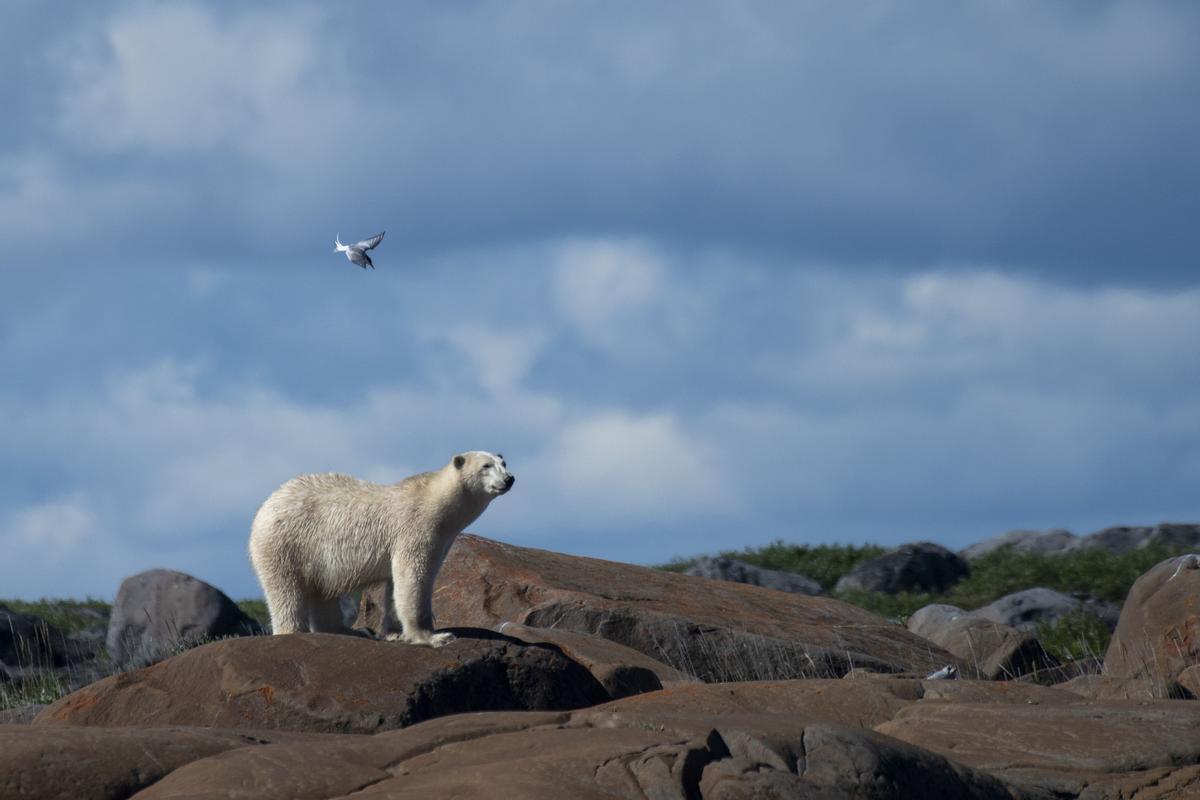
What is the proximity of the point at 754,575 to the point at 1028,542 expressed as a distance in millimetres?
12261

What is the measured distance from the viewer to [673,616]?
18.0 meters

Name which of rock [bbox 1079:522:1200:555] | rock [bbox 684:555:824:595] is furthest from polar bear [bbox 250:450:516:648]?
rock [bbox 1079:522:1200:555]

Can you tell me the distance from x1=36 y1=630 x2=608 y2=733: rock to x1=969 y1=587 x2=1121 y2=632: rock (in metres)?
19.0

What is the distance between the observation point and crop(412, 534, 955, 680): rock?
58.1 ft

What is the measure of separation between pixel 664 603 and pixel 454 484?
6.11m

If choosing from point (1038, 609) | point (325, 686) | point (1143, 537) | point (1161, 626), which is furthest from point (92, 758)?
point (1143, 537)

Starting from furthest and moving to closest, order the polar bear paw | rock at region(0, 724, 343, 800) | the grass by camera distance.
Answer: the grass < the polar bear paw < rock at region(0, 724, 343, 800)

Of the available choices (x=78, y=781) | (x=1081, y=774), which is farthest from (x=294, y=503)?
(x=1081, y=774)

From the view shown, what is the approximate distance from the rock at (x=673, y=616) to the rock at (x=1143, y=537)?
20777 mm

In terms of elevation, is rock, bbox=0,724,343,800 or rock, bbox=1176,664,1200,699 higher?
rock, bbox=0,724,343,800

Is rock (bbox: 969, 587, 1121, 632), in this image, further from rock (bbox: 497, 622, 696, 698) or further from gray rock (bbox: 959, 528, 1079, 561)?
rock (bbox: 497, 622, 696, 698)

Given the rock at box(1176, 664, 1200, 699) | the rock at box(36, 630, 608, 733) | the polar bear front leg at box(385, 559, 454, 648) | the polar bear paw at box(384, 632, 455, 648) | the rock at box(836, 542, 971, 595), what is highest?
the rock at box(836, 542, 971, 595)

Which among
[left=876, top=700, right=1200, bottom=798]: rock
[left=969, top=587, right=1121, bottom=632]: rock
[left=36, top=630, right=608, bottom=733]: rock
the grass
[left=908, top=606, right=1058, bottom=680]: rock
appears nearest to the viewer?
[left=876, top=700, right=1200, bottom=798]: rock

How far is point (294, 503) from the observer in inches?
541
